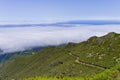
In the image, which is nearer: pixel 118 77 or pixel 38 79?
pixel 118 77

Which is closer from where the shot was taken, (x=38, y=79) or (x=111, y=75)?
(x=111, y=75)

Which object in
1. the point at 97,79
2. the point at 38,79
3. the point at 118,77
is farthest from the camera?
the point at 38,79

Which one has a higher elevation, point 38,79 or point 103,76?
point 103,76

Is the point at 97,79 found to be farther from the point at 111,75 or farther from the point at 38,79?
the point at 38,79

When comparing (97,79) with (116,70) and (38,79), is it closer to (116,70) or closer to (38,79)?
(116,70)

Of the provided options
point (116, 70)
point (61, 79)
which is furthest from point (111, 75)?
point (61, 79)

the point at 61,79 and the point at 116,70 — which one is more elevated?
the point at 116,70

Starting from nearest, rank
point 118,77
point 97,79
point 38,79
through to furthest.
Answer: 1. point 118,77
2. point 97,79
3. point 38,79

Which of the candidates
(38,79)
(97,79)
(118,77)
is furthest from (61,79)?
(118,77)
